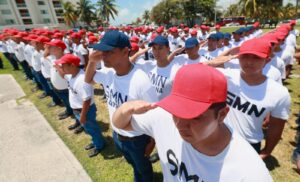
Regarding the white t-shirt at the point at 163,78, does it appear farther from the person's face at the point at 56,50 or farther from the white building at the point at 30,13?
the white building at the point at 30,13

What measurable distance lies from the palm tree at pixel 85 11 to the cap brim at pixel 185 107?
73.8 meters

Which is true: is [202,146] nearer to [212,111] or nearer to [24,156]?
[212,111]

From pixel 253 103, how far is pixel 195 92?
1613 millimetres

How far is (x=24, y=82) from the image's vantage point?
1119 centimetres

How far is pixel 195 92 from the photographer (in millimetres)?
1162

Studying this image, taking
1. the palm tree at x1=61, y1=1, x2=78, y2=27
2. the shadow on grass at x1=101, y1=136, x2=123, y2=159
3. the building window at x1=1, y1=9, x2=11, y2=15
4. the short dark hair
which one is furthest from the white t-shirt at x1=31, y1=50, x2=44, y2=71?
the building window at x1=1, y1=9, x2=11, y2=15

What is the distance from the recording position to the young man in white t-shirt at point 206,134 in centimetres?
116

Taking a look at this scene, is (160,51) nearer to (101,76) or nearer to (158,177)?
(101,76)

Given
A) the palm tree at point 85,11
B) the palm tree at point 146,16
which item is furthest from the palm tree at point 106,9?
the palm tree at point 146,16

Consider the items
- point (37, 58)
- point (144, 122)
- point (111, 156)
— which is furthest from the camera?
point (37, 58)

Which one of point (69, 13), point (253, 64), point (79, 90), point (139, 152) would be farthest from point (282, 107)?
point (69, 13)

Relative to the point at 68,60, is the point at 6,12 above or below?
above

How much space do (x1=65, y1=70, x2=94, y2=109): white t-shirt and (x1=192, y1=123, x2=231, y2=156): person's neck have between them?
3.03 m

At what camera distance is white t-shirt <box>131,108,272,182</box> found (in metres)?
1.20
